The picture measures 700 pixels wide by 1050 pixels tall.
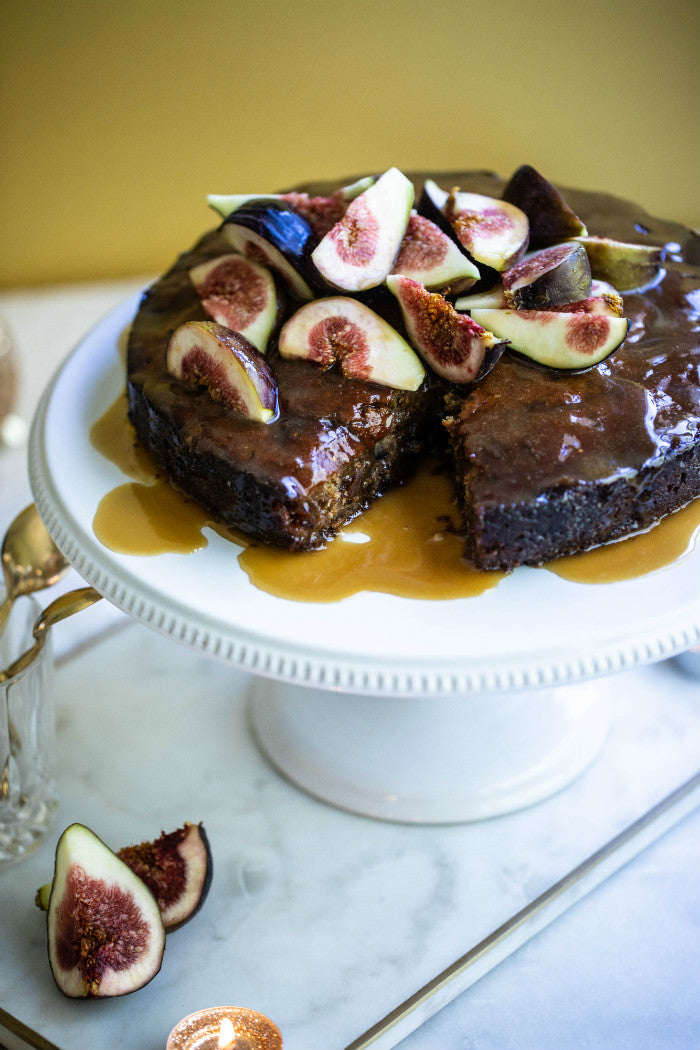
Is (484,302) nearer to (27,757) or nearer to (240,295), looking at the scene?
(240,295)

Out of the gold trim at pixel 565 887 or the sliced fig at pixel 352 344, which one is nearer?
the gold trim at pixel 565 887

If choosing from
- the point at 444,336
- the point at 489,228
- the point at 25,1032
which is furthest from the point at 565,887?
the point at 489,228

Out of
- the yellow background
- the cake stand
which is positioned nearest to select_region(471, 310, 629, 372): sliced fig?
the cake stand

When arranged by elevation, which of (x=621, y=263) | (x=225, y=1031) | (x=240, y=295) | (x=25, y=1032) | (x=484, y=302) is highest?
(x=621, y=263)

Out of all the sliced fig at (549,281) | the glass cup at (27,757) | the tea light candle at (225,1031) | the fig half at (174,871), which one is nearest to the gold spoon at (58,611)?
the glass cup at (27,757)

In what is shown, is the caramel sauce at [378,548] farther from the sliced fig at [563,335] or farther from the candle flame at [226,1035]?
the candle flame at [226,1035]

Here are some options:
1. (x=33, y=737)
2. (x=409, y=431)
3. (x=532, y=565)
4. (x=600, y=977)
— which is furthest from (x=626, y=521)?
(x=33, y=737)

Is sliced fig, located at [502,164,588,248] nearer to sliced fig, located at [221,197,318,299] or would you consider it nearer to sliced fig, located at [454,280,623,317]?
sliced fig, located at [454,280,623,317]
